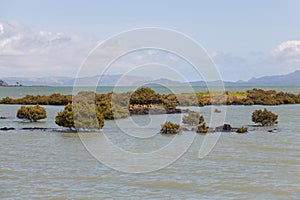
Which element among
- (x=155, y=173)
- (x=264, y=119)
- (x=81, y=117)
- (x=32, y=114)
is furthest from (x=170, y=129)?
(x=32, y=114)

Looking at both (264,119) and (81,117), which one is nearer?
(81,117)

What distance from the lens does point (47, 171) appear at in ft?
60.0

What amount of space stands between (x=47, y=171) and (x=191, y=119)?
17.5 m

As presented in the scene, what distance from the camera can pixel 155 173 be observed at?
1825cm

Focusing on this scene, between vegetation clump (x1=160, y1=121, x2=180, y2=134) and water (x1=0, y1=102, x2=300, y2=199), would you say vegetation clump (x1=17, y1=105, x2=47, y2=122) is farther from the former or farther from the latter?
vegetation clump (x1=160, y1=121, x2=180, y2=134)

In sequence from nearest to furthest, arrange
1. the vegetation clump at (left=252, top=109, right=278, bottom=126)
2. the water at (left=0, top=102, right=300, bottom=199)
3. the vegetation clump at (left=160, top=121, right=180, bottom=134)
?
the water at (left=0, top=102, right=300, bottom=199) < the vegetation clump at (left=160, top=121, right=180, bottom=134) < the vegetation clump at (left=252, top=109, right=278, bottom=126)

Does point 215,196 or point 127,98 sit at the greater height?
point 127,98

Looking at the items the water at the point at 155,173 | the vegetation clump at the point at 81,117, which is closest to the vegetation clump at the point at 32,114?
the vegetation clump at the point at 81,117

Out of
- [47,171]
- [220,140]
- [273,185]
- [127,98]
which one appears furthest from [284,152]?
[127,98]

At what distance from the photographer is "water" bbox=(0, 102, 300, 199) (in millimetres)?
15227

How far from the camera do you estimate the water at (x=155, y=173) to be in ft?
50.0

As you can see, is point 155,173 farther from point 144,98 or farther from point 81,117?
point 144,98

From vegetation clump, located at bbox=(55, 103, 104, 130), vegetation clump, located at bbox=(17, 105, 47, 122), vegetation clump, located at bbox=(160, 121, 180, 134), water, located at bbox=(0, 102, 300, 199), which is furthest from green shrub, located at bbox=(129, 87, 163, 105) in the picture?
water, located at bbox=(0, 102, 300, 199)

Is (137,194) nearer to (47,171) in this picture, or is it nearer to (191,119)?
(47,171)
